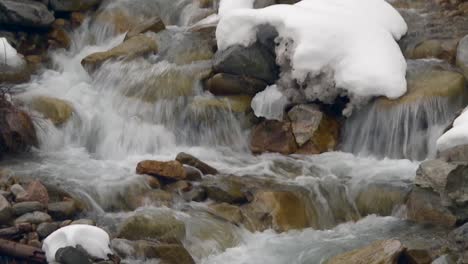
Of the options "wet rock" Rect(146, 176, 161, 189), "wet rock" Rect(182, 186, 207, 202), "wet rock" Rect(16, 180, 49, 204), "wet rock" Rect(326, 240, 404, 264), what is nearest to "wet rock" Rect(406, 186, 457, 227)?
"wet rock" Rect(326, 240, 404, 264)

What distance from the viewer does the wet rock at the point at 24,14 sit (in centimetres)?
1089

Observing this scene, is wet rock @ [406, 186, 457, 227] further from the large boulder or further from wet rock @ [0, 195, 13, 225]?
the large boulder

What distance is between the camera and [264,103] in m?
9.39

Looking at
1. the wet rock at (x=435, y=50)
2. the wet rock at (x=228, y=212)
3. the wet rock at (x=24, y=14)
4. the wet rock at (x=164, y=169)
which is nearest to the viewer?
the wet rock at (x=228, y=212)

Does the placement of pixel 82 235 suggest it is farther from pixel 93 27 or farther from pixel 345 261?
pixel 93 27

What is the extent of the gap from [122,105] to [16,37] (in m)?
2.30

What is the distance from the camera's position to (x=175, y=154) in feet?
29.5

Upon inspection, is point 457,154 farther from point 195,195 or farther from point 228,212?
point 195,195

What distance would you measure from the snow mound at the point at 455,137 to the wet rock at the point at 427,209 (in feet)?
2.03

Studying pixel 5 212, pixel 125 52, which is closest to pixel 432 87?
pixel 125 52

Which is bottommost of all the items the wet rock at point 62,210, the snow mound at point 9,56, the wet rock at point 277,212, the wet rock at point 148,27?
the wet rock at point 277,212

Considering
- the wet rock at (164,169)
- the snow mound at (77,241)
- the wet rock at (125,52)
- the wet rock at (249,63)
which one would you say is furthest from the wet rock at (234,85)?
the snow mound at (77,241)

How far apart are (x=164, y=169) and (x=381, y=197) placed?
7.23 ft

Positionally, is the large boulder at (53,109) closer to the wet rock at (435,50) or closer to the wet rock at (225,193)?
the wet rock at (225,193)
